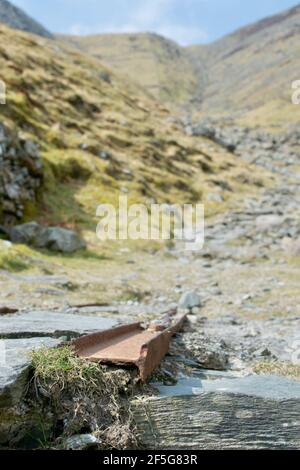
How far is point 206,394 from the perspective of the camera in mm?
4449

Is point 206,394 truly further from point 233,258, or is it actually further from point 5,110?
point 5,110

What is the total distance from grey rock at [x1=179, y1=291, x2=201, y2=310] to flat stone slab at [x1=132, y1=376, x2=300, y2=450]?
26.6 feet

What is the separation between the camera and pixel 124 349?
512 cm

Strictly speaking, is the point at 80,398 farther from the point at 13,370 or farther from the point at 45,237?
the point at 45,237

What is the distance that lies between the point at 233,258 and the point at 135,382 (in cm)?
1682

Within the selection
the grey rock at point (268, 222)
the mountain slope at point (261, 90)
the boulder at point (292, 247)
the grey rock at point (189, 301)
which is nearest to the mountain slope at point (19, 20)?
the mountain slope at point (261, 90)

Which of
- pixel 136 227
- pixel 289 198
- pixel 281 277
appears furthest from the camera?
pixel 289 198

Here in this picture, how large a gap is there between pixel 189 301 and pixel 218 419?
8.69m

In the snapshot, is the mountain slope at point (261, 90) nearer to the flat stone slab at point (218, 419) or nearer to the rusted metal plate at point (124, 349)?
the rusted metal plate at point (124, 349)

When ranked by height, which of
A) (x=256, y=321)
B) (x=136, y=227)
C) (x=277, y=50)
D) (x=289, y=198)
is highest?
(x=277, y=50)

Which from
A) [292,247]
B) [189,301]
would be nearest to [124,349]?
[189,301]

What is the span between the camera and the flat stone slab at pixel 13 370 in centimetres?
375

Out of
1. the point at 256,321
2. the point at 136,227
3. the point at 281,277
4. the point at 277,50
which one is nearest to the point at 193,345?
the point at 256,321

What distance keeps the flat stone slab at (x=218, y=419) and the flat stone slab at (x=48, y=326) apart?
1737 millimetres
